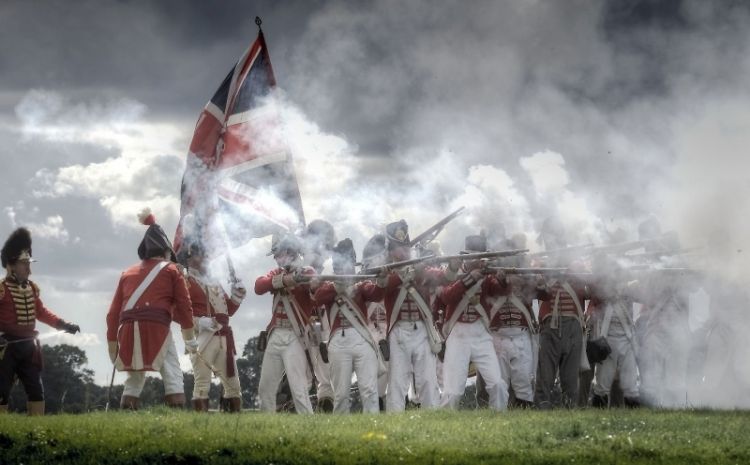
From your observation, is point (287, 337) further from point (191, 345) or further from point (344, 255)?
point (344, 255)

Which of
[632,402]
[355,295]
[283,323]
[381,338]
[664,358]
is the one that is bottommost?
[632,402]

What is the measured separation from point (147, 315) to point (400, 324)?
141 inches

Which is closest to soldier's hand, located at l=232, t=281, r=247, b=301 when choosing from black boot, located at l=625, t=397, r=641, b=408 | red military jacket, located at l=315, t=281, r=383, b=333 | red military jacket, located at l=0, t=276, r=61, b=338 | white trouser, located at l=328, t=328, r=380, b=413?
red military jacket, located at l=315, t=281, r=383, b=333

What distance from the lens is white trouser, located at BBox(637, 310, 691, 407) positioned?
15359 mm

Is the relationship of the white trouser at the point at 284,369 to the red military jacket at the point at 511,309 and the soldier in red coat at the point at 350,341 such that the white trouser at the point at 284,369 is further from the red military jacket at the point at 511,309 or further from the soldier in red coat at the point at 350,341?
the red military jacket at the point at 511,309

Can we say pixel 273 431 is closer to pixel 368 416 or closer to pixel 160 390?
pixel 368 416

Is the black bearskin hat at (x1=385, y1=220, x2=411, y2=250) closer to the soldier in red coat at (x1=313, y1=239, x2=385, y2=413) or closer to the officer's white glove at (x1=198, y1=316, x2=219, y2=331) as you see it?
the soldier in red coat at (x1=313, y1=239, x2=385, y2=413)

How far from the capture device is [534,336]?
15258 mm

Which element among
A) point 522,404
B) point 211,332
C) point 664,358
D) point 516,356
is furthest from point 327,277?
point 664,358

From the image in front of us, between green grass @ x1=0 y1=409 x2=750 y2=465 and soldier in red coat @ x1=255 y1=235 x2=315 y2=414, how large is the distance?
75.9 inches

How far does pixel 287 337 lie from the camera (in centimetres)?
1377

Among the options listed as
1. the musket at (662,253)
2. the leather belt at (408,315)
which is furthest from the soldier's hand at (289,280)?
the musket at (662,253)

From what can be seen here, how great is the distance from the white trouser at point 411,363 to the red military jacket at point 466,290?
26.6 inches

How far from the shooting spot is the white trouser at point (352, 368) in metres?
13.8
